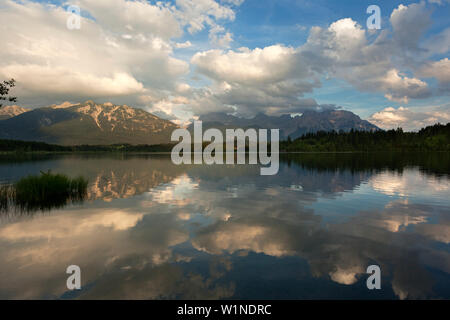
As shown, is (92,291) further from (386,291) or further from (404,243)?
(404,243)

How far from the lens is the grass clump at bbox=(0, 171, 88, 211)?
3128 centimetres

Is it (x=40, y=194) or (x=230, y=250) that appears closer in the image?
(x=230, y=250)

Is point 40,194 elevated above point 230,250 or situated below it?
above

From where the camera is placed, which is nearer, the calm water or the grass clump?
the calm water

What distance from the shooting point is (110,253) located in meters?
16.3

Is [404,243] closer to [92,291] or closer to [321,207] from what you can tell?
[321,207]

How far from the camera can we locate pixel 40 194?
3397 centimetres

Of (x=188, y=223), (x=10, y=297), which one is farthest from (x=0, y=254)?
(x=188, y=223)

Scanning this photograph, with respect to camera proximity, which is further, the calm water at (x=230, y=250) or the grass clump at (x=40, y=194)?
the grass clump at (x=40, y=194)

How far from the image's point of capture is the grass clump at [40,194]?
3128 cm

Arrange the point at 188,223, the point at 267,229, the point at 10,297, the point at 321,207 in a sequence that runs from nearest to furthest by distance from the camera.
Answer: the point at 10,297, the point at 267,229, the point at 188,223, the point at 321,207

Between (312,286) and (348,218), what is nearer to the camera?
(312,286)
